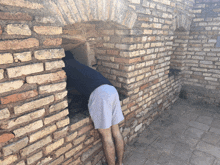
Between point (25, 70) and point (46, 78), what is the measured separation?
0.20m

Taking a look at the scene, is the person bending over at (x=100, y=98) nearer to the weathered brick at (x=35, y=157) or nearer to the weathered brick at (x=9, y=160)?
the weathered brick at (x=35, y=157)

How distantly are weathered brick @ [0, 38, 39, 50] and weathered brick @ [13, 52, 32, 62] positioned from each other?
0.05 meters

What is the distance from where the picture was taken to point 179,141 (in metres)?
2.81

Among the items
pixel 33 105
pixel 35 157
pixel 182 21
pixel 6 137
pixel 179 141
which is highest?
pixel 182 21

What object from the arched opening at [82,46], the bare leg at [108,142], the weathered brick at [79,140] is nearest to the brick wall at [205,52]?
the arched opening at [82,46]

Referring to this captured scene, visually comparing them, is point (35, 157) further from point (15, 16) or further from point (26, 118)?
point (15, 16)

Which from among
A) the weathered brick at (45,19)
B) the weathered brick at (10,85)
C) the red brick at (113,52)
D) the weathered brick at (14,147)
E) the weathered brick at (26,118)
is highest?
the weathered brick at (45,19)

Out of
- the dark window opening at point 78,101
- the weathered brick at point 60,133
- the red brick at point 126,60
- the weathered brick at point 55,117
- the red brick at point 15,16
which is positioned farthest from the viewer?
the red brick at point 126,60

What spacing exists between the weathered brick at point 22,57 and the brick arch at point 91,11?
45cm

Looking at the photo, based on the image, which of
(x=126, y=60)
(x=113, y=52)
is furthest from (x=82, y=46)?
(x=126, y=60)

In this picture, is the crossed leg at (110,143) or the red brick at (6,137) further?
the crossed leg at (110,143)

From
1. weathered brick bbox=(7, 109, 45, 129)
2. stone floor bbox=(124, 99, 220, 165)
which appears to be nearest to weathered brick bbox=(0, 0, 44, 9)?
weathered brick bbox=(7, 109, 45, 129)

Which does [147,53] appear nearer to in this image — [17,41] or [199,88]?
[17,41]

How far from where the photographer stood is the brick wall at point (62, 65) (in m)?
1.26
